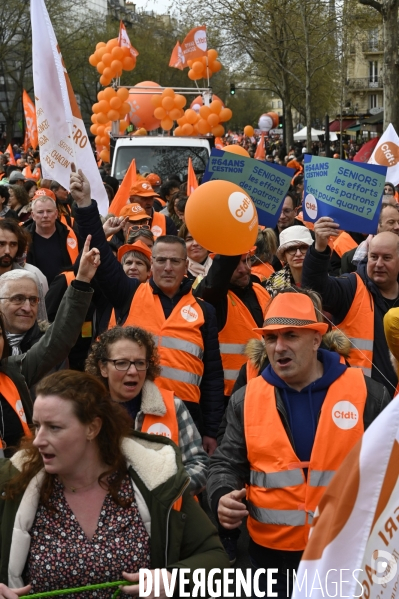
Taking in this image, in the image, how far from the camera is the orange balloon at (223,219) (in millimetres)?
5281

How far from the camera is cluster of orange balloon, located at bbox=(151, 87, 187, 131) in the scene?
615 inches

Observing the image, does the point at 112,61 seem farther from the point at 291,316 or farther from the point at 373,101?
the point at 373,101

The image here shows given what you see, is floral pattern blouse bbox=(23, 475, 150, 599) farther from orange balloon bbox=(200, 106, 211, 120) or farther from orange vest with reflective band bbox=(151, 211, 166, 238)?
orange balloon bbox=(200, 106, 211, 120)

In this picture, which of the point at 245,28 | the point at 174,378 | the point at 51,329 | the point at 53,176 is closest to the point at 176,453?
the point at 51,329

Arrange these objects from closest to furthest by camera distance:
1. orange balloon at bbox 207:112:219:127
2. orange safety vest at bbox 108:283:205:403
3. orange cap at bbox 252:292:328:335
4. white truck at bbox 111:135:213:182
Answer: orange cap at bbox 252:292:328:335
orange safety vest at bbox 108:283:205:403
white truck at bbox 111:135:213:182
orange balloon at bbox 207:112:219:127

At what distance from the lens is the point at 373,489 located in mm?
2404

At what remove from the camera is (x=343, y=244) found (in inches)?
299

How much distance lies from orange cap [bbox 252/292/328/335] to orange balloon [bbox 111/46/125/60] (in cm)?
1330

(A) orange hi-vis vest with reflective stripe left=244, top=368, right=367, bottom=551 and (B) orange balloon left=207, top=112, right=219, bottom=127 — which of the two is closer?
(A) orange hi-vis vest with reflective stripe left=244, top=368, right=367, bottom=551

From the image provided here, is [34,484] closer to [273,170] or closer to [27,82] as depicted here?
[273,170]

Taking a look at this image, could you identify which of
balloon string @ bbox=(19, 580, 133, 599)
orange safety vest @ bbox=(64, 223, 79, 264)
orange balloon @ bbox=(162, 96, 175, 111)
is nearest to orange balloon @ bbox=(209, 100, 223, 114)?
orange balloon @ bbox=(162, 96, 175, 111)

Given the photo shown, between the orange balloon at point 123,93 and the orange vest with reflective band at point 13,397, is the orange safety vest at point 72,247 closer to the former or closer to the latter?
the orange vest with reflective band at point 13,397

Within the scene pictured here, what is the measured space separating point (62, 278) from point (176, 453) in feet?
12.0

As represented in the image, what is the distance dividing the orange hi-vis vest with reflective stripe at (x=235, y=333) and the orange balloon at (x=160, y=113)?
33.2ft
